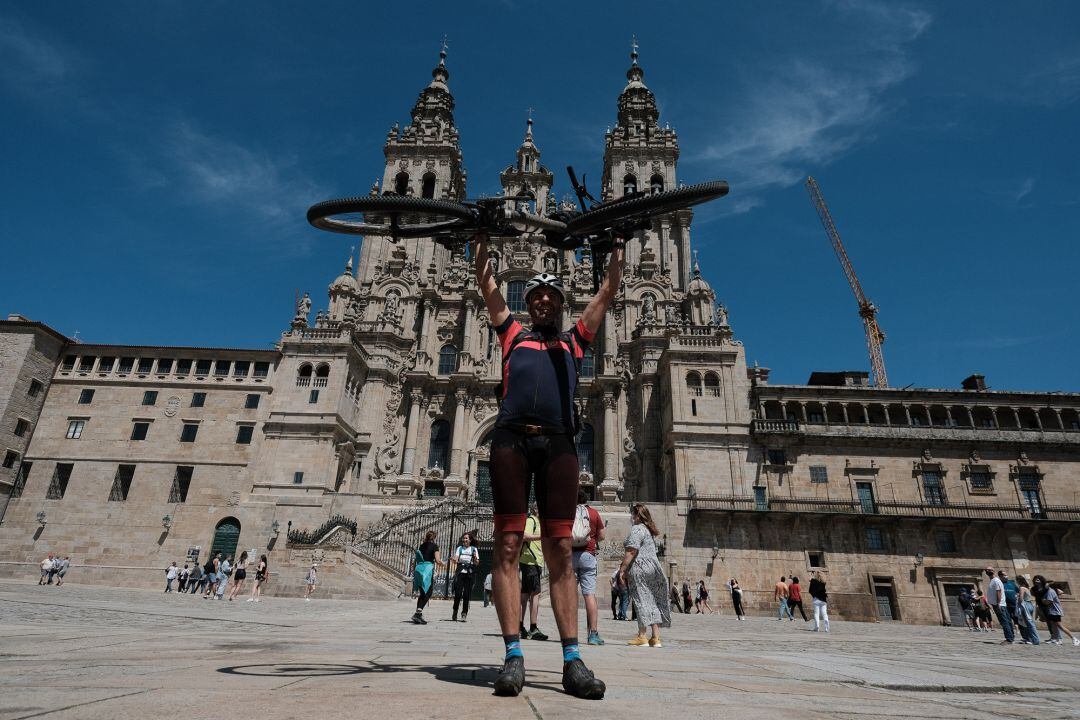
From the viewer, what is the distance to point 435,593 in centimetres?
2352

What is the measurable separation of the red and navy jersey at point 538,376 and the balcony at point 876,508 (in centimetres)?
2794

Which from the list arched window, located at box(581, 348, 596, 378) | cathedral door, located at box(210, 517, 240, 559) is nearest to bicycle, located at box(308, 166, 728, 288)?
cathedral door, located at box(210, 517, 240, 559)

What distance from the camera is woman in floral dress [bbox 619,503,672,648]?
783 cm

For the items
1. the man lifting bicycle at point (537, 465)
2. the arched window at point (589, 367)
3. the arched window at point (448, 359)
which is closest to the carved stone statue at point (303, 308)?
the arched window at point (448, 359)

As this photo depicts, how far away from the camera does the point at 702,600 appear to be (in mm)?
27234

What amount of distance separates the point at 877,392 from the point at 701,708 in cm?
3851

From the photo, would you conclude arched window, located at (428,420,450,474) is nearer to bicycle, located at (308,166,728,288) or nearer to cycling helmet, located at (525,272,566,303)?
bicycle, located at (308,166,728,288)

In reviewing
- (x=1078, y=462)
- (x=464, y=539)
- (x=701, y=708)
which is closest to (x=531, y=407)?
(x=701, y=708)

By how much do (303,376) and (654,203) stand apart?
33567 millimetres

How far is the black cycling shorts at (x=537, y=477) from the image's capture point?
12.9ft

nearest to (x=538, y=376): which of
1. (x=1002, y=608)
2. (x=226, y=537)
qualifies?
(x=1002, y=608)

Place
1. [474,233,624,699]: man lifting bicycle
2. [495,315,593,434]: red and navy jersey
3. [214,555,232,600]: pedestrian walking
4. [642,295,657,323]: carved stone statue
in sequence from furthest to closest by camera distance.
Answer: [642,295,657,323]: carved stone statue < [214,555,232,600]: pedestrian walking < [495,315,593,434]: red and navy jersey < [474,233,624,699]: man lifting bicycle

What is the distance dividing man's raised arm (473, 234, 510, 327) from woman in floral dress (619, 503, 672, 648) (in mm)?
4048

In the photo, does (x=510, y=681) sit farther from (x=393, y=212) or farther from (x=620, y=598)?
(x=620, y=598)
